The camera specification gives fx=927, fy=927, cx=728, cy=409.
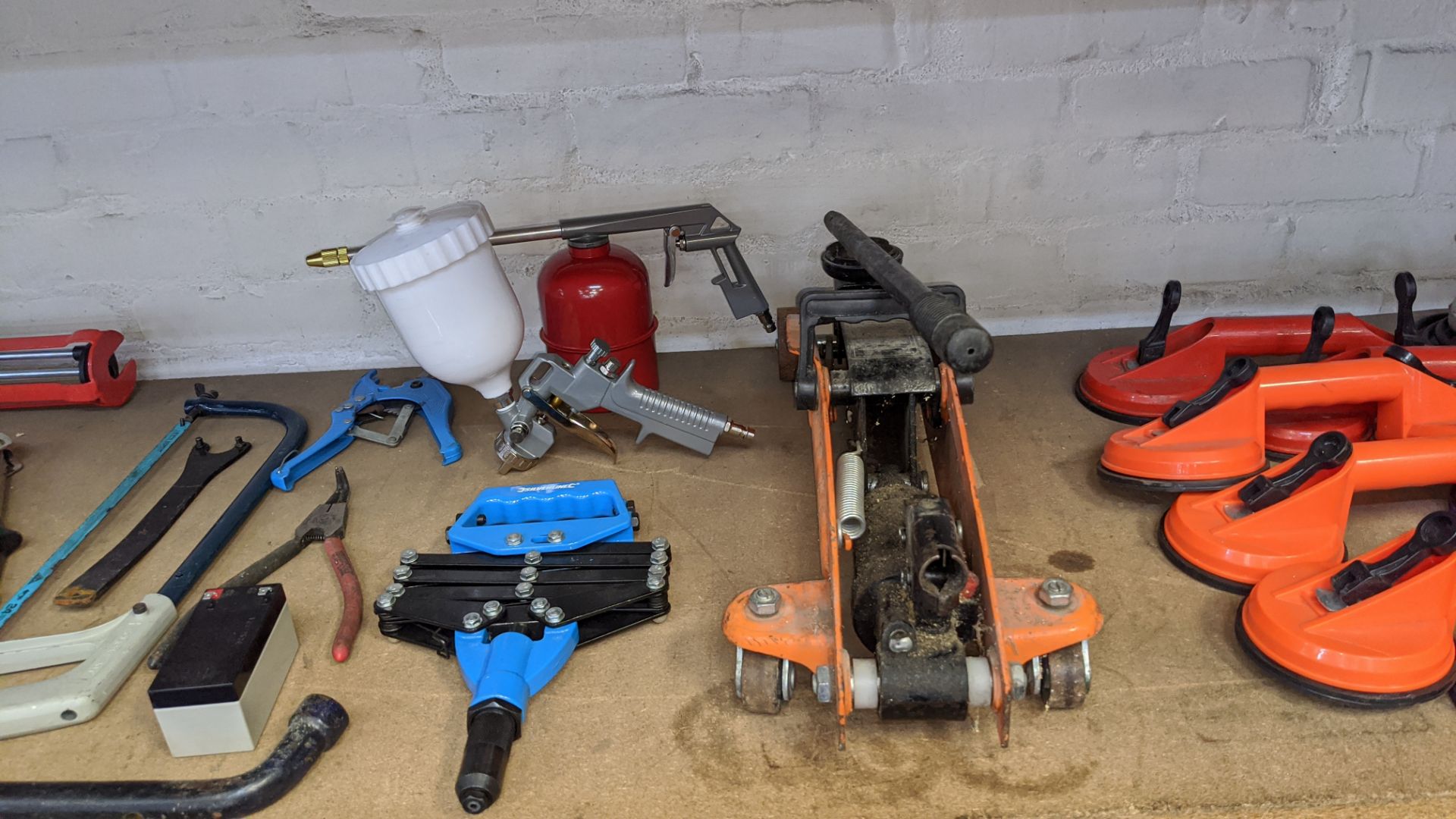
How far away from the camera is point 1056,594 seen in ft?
2.71

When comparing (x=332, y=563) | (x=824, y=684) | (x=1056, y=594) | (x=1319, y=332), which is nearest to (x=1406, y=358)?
(x=1319, y=332)

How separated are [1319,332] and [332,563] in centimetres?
127

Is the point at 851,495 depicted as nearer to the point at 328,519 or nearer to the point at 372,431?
the point at 328,519

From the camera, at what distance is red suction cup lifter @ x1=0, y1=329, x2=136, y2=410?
55.9 inches

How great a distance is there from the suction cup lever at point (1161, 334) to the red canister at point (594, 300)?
28.1 inches

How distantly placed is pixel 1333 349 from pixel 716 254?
2.89 feet

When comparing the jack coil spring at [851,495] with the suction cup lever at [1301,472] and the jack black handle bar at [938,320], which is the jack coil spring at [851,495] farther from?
the suction cup lever at [1301,472]

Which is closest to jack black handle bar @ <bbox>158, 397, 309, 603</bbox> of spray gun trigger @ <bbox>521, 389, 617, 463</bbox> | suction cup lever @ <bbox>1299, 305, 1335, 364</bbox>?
spray gun trigger @ <bbox>521, 389, 617, 463</bbox>

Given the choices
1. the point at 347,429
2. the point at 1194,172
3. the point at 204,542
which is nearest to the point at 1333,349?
the point at 1194,172

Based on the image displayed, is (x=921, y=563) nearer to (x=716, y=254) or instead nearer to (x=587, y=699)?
(x=587, y=699)

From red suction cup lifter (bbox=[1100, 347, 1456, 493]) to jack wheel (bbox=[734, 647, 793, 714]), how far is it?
0.52m

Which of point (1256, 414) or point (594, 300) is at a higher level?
point (594, 300)

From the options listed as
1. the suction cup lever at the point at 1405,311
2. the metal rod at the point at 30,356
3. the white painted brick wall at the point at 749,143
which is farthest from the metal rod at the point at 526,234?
the suction cup lever at the point at 1405,311

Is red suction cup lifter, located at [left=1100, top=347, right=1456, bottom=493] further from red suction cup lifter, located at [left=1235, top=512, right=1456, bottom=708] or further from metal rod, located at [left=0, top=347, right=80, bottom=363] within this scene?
metal rod, located at [left=0, top=347, right=80, bottom=363]
